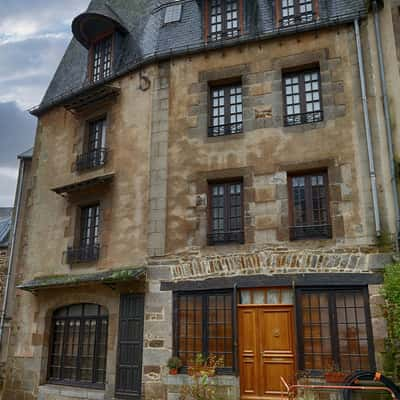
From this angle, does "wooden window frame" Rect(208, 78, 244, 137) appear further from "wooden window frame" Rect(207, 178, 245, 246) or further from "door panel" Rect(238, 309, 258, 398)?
"door panel" Rect(238, 309, 258, 398)

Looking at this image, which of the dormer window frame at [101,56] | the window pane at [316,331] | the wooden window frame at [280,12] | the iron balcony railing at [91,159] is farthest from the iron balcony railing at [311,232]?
the dormer window frame at [101,56]

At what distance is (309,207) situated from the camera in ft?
32.4

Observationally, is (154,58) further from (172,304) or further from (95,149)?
(172,304)

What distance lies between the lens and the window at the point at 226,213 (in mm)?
10258

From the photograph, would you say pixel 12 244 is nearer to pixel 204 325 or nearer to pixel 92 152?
pixel 92 152

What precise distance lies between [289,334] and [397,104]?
5.14m

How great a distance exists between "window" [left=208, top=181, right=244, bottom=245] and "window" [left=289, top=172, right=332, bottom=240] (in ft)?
3.78

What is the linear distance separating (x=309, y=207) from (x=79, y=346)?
6.52 m

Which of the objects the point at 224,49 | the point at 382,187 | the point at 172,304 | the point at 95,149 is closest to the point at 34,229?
the point at 95,149

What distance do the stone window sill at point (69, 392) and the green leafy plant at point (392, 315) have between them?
6114 mm

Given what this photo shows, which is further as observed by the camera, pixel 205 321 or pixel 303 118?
pixel 303 118

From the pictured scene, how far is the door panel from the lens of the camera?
9.27 m

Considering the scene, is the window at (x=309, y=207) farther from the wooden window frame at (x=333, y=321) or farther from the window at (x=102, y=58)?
the window at (x=102, y=58)

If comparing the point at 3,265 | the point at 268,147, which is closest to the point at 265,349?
the point at 268,147
